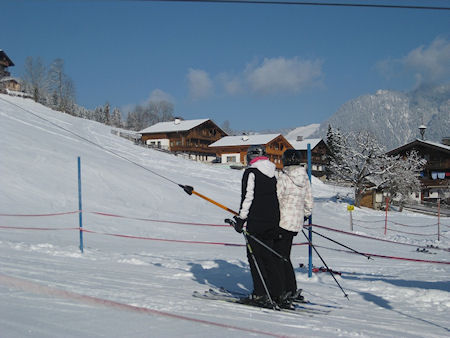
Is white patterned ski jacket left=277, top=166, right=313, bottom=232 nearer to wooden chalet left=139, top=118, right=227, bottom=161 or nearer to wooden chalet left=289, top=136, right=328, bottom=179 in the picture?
wooden chalet left=139, top=118, right=227, bottom=161

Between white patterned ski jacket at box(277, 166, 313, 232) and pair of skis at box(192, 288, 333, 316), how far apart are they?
3.13ft

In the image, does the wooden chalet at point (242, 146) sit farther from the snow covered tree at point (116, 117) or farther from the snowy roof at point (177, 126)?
the snow covered tree at point (116, 117)

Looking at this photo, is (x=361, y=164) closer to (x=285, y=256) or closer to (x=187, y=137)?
(x=187, y=137)

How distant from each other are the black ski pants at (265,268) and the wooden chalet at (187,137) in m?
61.5

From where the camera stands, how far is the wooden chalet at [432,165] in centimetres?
5075

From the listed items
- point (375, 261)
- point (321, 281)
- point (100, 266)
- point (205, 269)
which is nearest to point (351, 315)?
point (321, 281)

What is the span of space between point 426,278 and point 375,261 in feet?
8.83

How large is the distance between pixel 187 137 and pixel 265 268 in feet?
207

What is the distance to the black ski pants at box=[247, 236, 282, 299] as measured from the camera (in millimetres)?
5086

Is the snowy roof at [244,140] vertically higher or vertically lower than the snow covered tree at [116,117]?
lower

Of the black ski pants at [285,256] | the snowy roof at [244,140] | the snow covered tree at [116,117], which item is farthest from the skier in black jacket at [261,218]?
the snow covered tree at [116,117]

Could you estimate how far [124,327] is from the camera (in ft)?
11.0

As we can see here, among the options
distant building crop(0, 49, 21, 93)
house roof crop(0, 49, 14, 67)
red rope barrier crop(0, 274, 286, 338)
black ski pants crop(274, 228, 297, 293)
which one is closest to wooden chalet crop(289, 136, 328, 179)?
distant building crop(0, 49, 21, 93)

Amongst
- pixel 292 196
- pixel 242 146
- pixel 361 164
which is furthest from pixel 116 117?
pixel 292 196
